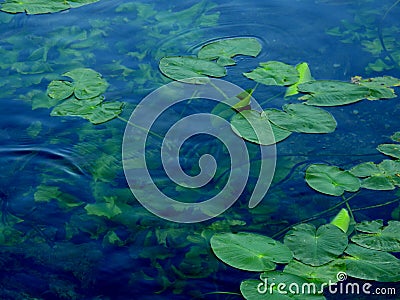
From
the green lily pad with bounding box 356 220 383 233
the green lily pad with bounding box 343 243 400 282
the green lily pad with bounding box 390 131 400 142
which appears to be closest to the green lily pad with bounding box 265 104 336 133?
the green lily pad with bounding box 390 131 400 142

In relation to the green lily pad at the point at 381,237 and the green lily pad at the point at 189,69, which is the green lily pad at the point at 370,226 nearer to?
the green lily pad at the point at 381,237

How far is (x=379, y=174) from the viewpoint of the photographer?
2.07 meters

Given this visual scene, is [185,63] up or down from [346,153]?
up

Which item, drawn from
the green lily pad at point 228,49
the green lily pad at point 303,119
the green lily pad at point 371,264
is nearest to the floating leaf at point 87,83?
the green lily pad at point 228,49

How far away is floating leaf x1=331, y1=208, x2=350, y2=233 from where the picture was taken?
1.88 metres

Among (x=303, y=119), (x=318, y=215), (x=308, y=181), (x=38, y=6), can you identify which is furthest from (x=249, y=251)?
(x=38, y=6)

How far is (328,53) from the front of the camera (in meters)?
2.72

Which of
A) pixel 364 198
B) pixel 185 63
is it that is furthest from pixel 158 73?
pixel 364 198

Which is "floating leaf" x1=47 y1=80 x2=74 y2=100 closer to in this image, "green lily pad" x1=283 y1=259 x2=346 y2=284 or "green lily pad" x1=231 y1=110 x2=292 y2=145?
"green lily pad" x1=231 y1=110 x2=292 y2=145

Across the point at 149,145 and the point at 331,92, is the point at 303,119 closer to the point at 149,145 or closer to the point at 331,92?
the point at 331,92

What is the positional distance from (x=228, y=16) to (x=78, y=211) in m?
1.38

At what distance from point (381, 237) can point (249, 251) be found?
0.40m

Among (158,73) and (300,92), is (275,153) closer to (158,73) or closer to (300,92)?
(300,92)

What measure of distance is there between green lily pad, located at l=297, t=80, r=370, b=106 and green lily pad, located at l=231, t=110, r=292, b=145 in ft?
0.70
